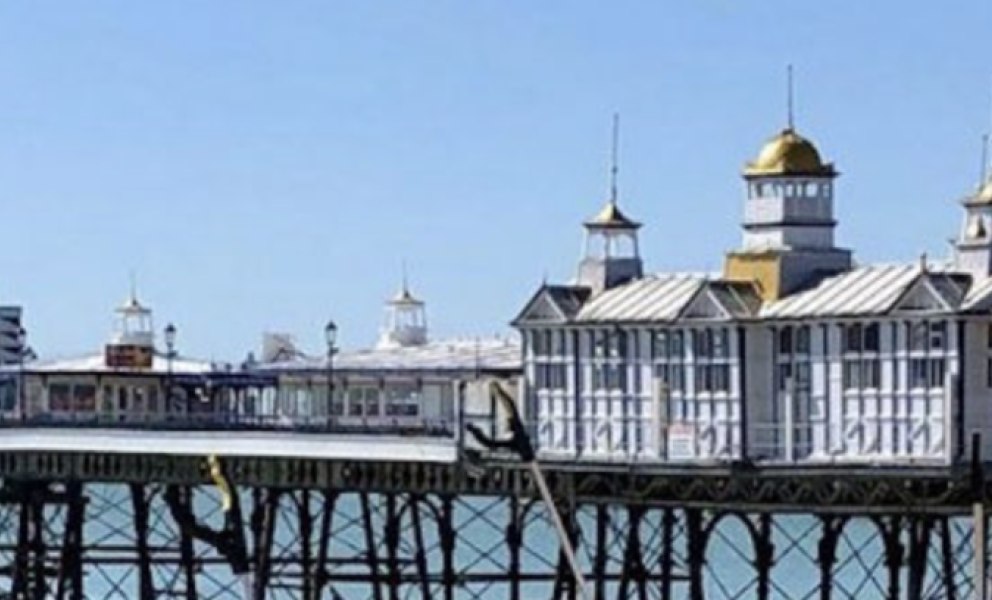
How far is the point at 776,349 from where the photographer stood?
71312 millimetres

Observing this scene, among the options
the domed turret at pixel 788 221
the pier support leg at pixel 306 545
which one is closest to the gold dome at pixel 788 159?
the domed turret at pixel 788 221

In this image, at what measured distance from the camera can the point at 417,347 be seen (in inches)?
3536

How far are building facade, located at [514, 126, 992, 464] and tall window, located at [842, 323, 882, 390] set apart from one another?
2 cm

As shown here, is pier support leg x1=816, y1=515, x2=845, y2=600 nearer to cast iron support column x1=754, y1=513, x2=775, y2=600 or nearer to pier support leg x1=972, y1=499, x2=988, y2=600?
cast iron support column x1=754, y1=513, x2=775, y2=600

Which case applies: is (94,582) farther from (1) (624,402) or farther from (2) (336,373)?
(1) (624,402)

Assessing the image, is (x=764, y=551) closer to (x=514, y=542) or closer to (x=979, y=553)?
(x=514, y=542)

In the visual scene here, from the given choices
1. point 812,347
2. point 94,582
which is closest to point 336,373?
point 812,347

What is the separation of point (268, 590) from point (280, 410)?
4.57 meters

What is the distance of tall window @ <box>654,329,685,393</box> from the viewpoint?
72.7 m

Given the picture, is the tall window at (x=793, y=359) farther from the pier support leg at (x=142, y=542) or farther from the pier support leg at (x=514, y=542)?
the pier support leg at (x=142, y=542)

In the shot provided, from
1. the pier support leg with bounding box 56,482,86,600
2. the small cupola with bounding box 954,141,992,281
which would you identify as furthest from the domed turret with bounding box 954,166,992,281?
the pier support leg with bounding box 56,482,86,600

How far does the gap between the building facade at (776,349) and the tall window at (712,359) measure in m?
0.03

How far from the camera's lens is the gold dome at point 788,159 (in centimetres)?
7256

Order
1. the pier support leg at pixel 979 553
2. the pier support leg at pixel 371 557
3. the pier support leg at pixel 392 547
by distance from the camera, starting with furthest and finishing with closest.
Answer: the pier support leg at pixel 392 547 < the pier support leg at pixel 371 557 < the pier support leg at pixel 979 553
